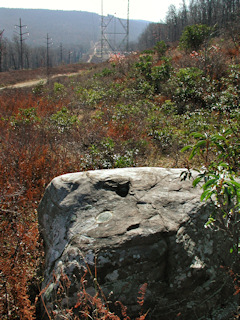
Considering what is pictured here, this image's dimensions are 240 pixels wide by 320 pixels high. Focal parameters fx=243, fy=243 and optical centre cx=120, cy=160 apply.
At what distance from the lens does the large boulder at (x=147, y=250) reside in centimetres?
217

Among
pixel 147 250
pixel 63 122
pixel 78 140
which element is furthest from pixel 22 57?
pixel 147 250

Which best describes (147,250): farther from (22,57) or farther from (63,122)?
(22,57)

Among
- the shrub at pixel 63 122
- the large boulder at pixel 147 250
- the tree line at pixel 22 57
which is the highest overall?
the tree line at pixel 22 57

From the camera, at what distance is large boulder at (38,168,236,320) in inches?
85.4

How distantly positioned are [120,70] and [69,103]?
514cm

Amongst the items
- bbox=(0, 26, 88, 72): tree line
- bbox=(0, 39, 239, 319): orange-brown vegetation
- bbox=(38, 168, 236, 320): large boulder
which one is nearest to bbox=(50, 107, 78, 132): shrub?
bbox=(0, 39, 239, 319): orange-brown vegetation

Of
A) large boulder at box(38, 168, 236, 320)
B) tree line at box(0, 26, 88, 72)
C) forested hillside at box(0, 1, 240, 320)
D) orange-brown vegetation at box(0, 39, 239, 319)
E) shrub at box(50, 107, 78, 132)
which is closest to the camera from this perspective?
large boulder at box(38, 168, 236, 320)

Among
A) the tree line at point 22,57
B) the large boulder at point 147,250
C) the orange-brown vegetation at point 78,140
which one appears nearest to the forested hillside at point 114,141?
the orange-brown vegetation at point 78,140

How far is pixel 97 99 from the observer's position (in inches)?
400

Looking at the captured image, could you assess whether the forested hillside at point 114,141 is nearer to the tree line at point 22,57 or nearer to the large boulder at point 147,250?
the large boulder at point 147,250

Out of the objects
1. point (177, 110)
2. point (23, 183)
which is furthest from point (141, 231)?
point (177, 110)

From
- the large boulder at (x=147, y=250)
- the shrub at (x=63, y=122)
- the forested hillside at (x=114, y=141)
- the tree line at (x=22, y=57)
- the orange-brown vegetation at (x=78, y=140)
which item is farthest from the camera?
the tree line at (x=22, y=57)

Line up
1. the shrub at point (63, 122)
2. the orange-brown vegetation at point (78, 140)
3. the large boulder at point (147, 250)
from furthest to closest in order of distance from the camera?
the shrub at point (63, 122), the orange-brown vegetation at point (78, 140), the large boulder at point (147, 250)

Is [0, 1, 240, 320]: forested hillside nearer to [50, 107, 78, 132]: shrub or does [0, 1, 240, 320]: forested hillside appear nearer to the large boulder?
[50, 107, 78, 132]: shrub
